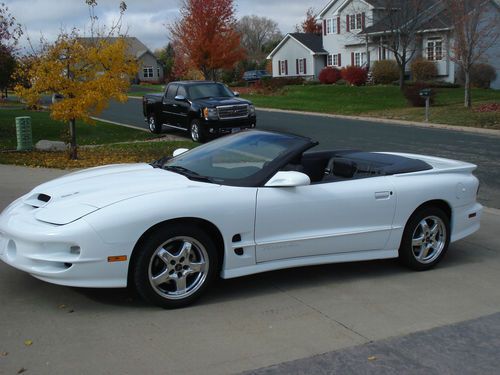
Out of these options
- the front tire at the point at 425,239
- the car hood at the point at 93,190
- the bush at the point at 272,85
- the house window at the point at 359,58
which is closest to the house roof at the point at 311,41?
the house window at the point at 359,58

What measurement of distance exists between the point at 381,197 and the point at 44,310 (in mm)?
2986

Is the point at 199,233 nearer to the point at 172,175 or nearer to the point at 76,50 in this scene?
the point at 172,175

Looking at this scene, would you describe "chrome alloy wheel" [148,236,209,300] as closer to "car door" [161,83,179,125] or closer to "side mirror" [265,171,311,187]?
"side mirror" [265,171,311,187]

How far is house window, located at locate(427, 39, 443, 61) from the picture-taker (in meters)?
41.8

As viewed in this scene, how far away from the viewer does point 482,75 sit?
38.5 metres

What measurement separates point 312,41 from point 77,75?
151ft

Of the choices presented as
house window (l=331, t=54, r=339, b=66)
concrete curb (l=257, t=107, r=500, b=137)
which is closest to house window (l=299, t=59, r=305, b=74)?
house window (l=331, t=54, r=339, b=66)

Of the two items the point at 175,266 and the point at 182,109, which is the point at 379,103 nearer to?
the point at 182,109

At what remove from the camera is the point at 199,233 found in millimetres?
4629

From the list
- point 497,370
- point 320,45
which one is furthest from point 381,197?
point 320,45

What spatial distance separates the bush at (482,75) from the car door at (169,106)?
25.4 meters

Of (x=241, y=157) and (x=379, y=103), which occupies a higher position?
(x=379, y=103)

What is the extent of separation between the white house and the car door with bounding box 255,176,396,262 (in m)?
31.7

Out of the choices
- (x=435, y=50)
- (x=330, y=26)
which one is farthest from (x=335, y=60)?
(x=435, y=50)
